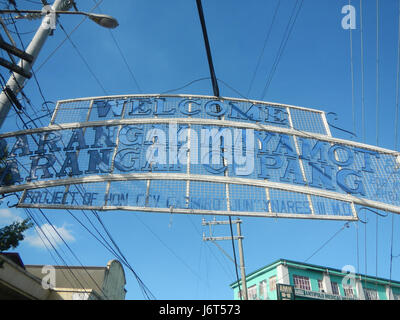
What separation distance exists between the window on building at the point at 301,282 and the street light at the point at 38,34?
24.1 metres

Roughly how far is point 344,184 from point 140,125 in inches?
218

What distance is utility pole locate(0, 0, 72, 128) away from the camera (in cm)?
618

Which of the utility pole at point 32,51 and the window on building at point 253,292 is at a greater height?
the utility pole at point 32,51

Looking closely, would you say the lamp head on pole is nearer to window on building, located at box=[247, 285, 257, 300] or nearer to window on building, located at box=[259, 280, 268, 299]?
window on building, located at box=[259, 280, 268, 299]

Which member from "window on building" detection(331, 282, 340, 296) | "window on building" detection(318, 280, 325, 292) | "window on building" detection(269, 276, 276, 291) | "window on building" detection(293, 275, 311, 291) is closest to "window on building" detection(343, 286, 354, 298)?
"window on building" detection(331, 282, 340, 296)

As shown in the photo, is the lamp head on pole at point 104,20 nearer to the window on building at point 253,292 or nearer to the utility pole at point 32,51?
the utility pole at point 32,51

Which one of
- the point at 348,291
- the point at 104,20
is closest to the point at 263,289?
the point at 348,291

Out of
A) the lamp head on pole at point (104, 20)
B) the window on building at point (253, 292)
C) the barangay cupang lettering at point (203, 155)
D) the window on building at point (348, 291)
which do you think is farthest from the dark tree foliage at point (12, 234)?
the window on building at point (348, 291)

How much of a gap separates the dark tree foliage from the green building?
19556 millimetres

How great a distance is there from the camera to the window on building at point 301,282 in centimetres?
2440
